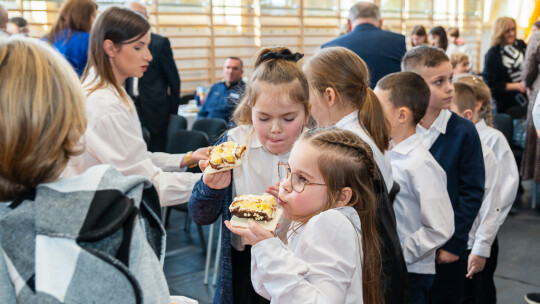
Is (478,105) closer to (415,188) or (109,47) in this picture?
(415,188)

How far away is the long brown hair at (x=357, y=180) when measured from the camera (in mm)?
1537

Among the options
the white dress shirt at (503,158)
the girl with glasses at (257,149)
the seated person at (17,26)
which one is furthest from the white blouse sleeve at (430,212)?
the seated person at (17,26)

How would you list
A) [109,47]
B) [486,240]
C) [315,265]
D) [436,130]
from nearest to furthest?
[315,265]
[109,47]
[436,130]
[486,240]

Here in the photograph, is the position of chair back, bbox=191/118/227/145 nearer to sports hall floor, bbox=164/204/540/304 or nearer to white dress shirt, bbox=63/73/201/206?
sports hall floor, bbox=164/204/540/304

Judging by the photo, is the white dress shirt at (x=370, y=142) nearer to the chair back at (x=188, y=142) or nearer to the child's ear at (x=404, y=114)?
the child's ear at (x=404, y=114)

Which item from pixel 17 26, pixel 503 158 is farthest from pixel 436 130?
pixel 17 26

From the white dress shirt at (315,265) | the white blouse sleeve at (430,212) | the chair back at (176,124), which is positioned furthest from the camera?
the chair back at (176,124)

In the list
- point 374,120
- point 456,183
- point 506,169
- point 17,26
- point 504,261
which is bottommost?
point 504,261

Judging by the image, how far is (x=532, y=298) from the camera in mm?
3469

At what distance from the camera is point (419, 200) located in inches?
85.4

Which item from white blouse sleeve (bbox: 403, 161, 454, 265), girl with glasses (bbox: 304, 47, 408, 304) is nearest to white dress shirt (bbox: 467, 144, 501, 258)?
white blouse sleeve (bbox: 403, 161, 454, 265)

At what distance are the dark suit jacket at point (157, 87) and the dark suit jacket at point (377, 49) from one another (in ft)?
6.05

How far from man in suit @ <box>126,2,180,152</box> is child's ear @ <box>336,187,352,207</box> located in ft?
13.3

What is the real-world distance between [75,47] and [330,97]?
7.86ft
